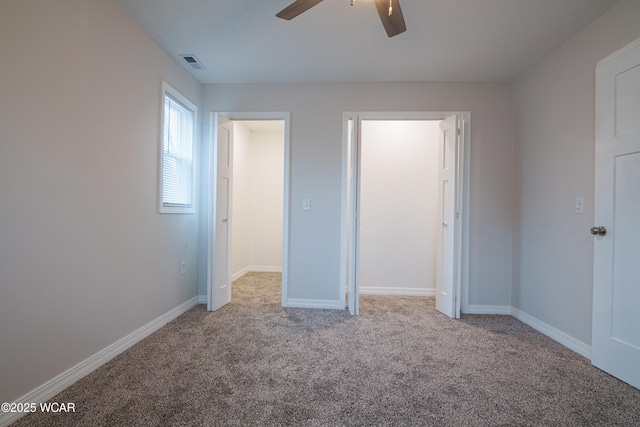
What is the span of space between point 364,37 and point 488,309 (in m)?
2.89

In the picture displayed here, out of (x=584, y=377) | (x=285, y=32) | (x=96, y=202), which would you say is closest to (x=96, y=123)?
(x=96, y=202)

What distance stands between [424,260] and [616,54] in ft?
8.28

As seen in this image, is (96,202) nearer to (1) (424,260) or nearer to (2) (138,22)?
(2) (138,22)

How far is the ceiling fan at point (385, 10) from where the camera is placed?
1.60m

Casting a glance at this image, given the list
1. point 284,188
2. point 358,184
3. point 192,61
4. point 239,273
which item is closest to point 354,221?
point 358,184

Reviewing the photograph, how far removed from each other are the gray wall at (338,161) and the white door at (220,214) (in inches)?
9.8

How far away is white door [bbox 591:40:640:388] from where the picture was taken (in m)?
1.71

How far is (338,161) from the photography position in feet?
10.1

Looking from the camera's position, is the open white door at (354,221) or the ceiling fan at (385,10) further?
the open white door at (354,221)

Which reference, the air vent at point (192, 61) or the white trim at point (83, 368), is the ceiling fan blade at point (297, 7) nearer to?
the air vent at point (192, 61)

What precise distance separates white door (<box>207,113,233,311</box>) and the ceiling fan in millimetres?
1544

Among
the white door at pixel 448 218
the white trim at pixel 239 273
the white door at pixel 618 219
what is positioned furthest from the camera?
the white trim at pixel 239 273

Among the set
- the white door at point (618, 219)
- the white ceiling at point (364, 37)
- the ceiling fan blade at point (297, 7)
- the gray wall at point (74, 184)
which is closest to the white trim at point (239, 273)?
the gray wall at point (74, 184)

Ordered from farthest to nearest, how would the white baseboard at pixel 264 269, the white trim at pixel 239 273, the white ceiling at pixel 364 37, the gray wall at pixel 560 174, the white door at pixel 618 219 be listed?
the white baseboard at pixel 264 269
the white trim at pixel 239 273
the gray wall at pixel 560 174
the white ceiling at pixel 364 37
the white door at pixel 618 219
